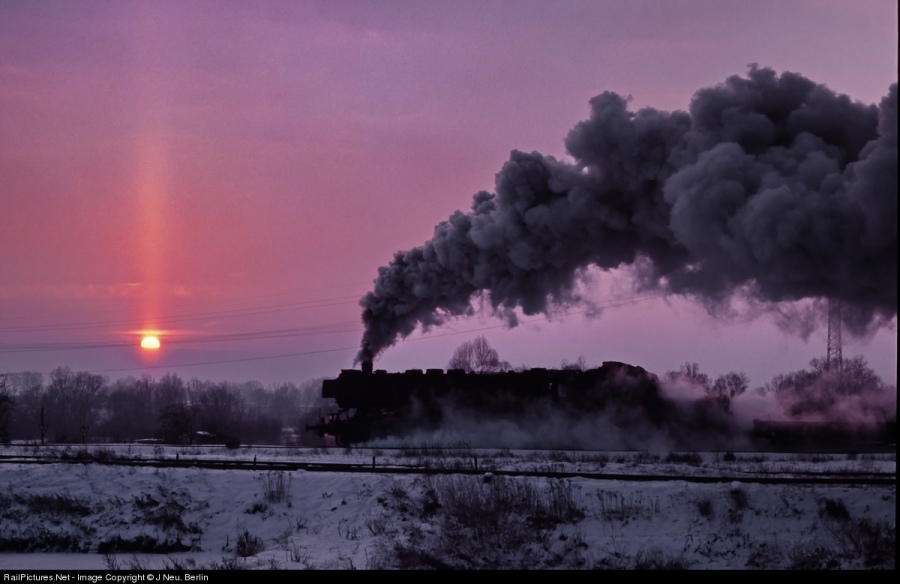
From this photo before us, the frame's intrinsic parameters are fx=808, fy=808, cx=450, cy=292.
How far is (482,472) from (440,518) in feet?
8.68

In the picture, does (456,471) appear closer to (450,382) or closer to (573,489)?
(573,489)

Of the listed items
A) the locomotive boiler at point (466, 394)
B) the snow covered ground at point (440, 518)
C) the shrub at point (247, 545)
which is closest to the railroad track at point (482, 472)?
the snow covered ground at point (440, 518)

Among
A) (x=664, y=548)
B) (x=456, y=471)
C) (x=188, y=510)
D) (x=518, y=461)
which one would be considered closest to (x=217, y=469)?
(x=188, y=510)

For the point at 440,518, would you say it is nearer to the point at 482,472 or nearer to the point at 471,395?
the point at 482,472

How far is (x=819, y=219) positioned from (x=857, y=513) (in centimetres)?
836

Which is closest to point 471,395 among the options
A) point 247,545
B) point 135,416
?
point 247,545

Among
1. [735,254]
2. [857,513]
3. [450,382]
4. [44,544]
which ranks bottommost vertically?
[44,544]

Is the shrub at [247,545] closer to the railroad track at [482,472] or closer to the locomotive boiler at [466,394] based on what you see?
the railroad track at [482,472]

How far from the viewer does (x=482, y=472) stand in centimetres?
2288

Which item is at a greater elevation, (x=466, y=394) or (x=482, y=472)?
(x=466, y=394)

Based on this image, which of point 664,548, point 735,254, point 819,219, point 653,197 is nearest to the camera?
point 664,548

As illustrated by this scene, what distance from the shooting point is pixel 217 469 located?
83.4 ft

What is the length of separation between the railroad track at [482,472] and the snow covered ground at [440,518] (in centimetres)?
22

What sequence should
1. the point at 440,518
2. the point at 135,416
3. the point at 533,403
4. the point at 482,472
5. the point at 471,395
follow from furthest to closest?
the point at 135,416
the point at 471,395
the point at 533,403
the point at 482,472
the point at 440,518
